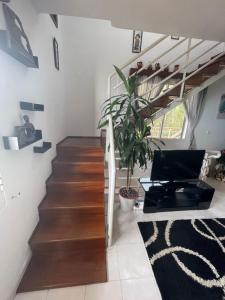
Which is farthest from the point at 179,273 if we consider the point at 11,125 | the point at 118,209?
the point at 11,125

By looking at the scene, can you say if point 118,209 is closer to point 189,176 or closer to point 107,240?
point 107,240

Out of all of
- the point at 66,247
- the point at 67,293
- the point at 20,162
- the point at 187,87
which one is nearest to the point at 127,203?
the point at 66,247

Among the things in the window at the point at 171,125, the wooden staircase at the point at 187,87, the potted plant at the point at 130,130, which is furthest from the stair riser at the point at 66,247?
the window at the point at 171,125

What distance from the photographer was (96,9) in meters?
1.23

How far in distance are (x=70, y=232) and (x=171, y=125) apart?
11.2 feet

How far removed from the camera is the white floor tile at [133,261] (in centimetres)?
142

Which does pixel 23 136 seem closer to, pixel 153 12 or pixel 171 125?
pixel 153 12

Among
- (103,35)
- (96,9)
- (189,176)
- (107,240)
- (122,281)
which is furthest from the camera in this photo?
(103,35)

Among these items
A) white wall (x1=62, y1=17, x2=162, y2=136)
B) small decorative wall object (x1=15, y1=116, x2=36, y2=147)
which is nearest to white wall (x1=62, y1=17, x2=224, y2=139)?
white wall (x1=62, y1=17, x2=162, y2=136)

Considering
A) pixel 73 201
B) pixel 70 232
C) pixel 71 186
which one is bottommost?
pixel 70 232

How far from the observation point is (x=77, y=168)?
2.16 metres

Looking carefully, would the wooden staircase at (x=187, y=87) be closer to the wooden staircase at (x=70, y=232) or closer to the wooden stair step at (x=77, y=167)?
the wooden stair step at (x=77, y=167)

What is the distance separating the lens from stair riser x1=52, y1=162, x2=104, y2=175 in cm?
209

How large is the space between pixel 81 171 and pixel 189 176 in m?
1.74
